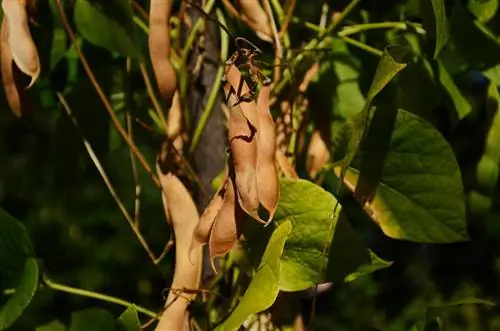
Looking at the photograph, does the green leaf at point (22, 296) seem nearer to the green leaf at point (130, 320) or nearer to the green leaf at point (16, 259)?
the green leaf at point (16, 259)

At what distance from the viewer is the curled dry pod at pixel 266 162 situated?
56 cm

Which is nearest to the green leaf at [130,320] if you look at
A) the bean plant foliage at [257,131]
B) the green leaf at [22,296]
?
the bean plant foliage at [257,131]

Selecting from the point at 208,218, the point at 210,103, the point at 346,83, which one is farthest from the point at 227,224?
the point at 346,83

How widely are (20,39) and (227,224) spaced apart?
18cm

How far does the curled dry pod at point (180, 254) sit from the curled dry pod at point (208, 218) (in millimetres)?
18

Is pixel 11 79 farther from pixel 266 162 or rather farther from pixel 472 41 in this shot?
pixel 472 41

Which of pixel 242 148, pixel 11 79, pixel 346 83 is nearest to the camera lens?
pixel 242 148

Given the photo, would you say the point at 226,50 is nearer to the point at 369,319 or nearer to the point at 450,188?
the point at 450,188

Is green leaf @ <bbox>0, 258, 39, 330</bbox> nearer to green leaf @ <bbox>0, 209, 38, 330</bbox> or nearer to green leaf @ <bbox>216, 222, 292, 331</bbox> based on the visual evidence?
green leaf @ <bbox>0, 209, 38, 330</bbox>

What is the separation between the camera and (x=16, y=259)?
2.29 feet

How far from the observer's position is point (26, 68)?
2.09 feet

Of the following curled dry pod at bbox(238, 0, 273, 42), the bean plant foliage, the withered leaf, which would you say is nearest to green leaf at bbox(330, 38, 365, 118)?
the bean plant foliage

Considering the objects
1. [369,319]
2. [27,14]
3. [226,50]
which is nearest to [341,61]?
[226,50]

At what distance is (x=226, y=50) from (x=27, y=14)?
0.42ft
